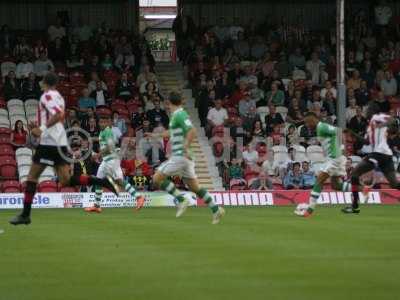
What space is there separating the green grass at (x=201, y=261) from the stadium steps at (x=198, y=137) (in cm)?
1163

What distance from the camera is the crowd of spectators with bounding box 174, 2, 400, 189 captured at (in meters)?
27.5

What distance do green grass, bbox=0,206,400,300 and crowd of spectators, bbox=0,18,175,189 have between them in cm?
984

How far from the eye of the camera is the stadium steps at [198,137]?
92.0 ft

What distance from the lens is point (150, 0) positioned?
1937 inches

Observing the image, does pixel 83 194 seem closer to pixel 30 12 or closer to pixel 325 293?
pixel 30 12

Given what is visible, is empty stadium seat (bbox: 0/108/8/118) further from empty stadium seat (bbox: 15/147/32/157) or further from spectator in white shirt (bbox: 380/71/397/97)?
spectator in white shirt (bbox: 380/71/397/97)

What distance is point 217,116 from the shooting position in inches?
1126

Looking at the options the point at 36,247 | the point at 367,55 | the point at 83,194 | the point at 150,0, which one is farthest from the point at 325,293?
the point at 150,0

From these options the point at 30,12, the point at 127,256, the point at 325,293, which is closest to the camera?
the point at 325,293

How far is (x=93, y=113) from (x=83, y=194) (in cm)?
298

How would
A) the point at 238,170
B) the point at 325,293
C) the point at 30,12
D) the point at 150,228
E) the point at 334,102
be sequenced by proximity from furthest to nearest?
the point at 30,12
the point at 334,102
the point at 238,170
the point at 150,228
the point at 325,293

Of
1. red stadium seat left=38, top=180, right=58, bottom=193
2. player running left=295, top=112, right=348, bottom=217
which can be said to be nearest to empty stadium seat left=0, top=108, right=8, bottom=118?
red stadium seat left=38, top=180, right=58, bottom=193

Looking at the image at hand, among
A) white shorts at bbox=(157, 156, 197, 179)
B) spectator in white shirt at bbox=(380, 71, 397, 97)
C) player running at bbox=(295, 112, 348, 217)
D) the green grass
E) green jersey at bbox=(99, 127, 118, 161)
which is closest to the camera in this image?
the green grass

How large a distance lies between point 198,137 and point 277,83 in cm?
295
